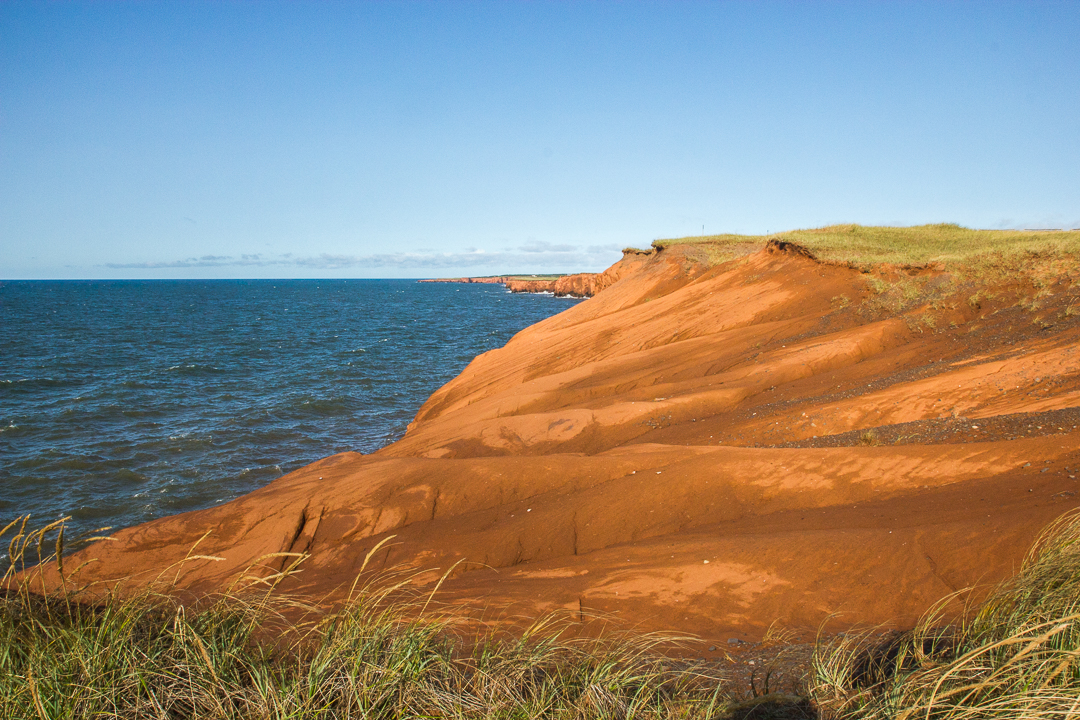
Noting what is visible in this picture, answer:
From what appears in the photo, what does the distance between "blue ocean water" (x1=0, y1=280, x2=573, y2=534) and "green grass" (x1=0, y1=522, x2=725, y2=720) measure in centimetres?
1027

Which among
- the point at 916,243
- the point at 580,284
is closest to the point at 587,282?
the point at 580,284

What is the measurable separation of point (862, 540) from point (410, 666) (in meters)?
5.34

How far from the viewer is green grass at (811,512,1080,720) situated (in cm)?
284

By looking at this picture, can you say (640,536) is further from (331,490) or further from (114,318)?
(114,318)

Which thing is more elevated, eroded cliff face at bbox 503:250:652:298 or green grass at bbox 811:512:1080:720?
eroded cliff face at bbox 503:250:652:298

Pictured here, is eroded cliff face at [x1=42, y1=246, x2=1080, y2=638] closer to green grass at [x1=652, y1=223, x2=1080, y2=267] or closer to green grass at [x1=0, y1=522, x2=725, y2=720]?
green grass at [x1=0, y1=522, x2=725, y2=720]

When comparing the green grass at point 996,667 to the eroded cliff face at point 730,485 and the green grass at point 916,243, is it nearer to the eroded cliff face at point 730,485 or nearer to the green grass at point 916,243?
the eroded cliff face at point 730,485

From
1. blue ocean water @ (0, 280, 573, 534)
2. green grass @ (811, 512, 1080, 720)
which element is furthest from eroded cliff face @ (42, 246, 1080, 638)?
blue ocean water @ (0, 280, 573, 534)

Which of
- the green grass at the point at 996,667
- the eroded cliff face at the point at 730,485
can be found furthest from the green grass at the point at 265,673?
the green grass at the point at 996,667

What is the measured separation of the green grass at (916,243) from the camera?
49.4 ft

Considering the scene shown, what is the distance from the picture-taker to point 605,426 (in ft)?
42.3

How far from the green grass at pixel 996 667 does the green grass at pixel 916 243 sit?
1295cm

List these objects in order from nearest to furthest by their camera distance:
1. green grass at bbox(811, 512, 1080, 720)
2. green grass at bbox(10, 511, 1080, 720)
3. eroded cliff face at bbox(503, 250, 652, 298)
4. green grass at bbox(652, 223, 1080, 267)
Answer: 1. green grass at bbox(811, 512, 1080, 720)
2. green grass at bbox(10, 511, 1080, 720)
3. green grass at bbox(652, 223, 1080, 267)
4. eroded cliff face at bbox(503, 250, 652, 298)

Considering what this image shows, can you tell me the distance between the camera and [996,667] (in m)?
3.12
